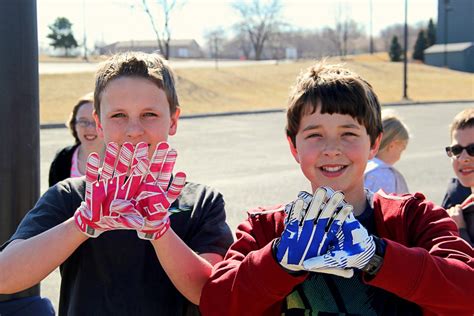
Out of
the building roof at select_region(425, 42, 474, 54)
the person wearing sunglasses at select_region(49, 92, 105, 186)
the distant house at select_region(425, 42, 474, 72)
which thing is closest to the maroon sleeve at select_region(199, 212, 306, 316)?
the person wearing sunglasses at select_region(49, 92, 105, 186)

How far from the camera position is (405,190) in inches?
165

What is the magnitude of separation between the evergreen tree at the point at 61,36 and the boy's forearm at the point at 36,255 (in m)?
89.5

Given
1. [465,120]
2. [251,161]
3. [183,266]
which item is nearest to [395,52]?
[251,161]

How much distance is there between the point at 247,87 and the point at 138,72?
3698 cm

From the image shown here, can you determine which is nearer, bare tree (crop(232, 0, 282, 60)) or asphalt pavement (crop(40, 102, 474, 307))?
asphalt pavement (crop(40, 102, 474, 307))

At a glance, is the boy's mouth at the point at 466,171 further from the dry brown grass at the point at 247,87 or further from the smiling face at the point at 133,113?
the dry brown grass at the point at 247,87

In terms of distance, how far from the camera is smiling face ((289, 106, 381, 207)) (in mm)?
1940

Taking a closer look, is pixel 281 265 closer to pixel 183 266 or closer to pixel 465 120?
pixel 183 266

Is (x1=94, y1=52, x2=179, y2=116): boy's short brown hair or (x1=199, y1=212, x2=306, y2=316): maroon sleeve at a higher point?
(x1=94, y1=52, x2=179, y2=116): boy's short brown hair

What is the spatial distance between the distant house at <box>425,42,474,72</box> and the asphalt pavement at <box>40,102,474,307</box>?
138 feet

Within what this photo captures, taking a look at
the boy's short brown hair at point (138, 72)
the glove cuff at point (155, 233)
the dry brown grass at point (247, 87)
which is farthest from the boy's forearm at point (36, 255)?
the dry brown grass at point (247, 87)

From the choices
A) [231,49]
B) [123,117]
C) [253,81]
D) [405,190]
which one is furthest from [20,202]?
[231,49]

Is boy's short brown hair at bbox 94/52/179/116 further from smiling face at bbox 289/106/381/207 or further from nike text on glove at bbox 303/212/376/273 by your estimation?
nike text on glove at bbox 303/212/376/273

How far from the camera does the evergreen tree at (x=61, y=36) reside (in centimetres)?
8831
